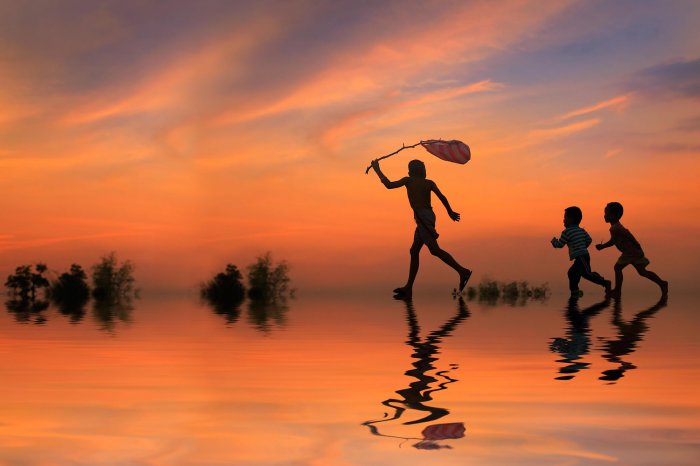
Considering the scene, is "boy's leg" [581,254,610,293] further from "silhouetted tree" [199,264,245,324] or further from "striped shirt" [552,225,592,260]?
"silhouetted tree" [199,264,245,324]

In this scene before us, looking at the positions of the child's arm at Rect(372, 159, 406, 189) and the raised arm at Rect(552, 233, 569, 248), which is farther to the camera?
the raised arm at Rect(552, 233, 569, 248)

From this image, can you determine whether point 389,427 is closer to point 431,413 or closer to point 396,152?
point 431,413

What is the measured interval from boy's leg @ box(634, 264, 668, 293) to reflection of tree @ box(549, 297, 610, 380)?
7.19 m

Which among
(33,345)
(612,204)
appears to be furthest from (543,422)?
(612,204)

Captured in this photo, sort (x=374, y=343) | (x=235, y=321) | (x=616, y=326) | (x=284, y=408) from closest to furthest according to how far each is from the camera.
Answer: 1. (x=284, y=408)
2. (x=374, y=343)
3. (x=616, y=326)
4. (x=235, y=321)

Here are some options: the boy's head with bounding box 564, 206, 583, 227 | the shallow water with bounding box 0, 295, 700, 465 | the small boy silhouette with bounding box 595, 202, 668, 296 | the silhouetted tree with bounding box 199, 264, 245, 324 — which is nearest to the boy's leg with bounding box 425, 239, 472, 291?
the boy's head with bounding box 564, 206, 583, 227

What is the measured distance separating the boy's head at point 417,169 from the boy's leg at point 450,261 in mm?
1313

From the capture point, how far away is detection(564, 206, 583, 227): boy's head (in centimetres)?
2088

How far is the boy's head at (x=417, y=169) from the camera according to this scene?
17875 mm

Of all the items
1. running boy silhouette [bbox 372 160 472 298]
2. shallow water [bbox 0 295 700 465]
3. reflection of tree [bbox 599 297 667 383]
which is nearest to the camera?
shallow water [bbox 0 295 700 465]

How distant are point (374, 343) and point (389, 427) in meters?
5.41

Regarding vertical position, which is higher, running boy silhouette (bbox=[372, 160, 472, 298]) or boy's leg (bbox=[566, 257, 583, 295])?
running boy silhouette (bbox=[372, 160, 472, 298])

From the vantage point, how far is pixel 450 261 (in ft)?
59.1

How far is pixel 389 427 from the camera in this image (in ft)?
15.6
